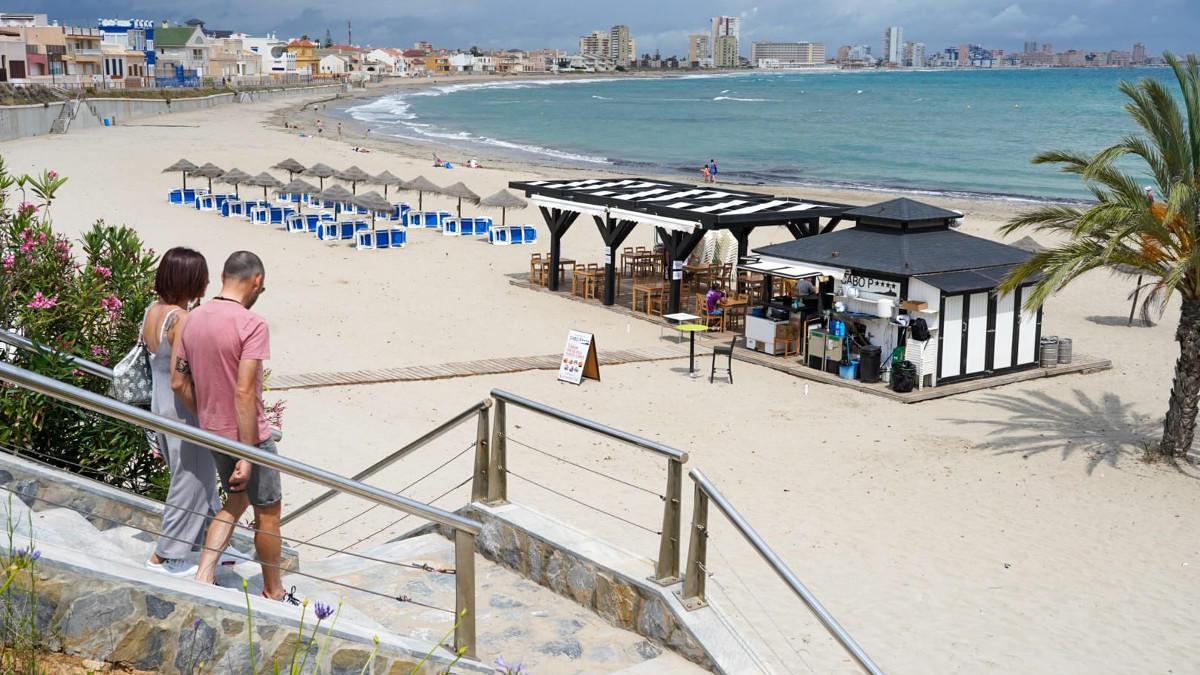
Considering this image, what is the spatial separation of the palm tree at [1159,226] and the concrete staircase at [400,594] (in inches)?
292

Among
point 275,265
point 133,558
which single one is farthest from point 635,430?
point 275,265

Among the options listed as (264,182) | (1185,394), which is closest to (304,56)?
(264,182)

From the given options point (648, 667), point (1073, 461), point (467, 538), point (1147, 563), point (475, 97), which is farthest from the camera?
point (475, 97)

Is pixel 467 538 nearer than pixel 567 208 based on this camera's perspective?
Yes

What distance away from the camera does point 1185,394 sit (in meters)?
12.5

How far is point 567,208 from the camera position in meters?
20.9

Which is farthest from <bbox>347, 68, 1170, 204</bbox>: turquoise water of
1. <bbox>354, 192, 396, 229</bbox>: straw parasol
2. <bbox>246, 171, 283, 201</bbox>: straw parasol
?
<bbox>246, 171, 283, 201</bbox>: straw parasol

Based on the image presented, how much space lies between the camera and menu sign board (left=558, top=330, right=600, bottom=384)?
14.5 meters

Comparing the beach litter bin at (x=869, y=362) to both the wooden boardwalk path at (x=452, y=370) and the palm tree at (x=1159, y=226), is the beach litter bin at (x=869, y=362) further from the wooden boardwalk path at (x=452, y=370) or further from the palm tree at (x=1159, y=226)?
the palm tree at (x=1159, y=226)

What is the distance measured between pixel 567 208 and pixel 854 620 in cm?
1375

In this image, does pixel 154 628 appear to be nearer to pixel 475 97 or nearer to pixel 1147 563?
pixel 1147 563

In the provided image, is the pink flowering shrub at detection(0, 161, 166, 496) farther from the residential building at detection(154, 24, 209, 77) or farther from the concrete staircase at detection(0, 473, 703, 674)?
the residential building at detection(154, 24, 209, 77)

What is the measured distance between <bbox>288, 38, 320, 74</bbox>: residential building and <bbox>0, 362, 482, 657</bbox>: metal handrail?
7189 inches

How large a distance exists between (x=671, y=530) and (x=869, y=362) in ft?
33.8
